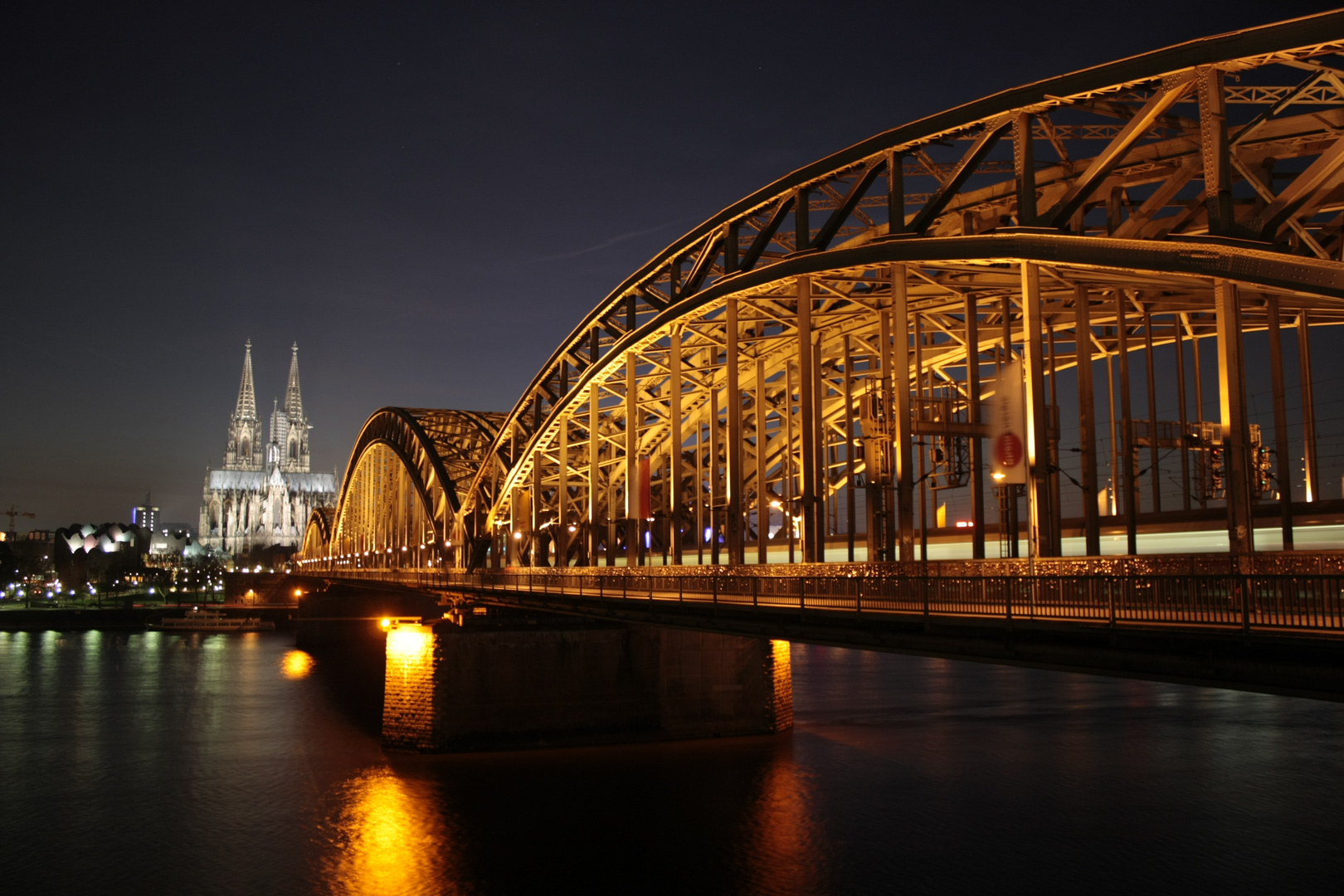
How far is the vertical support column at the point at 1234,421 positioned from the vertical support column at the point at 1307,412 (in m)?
7.77

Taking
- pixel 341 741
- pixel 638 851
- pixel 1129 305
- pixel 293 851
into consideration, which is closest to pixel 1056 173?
pixel 1129 305

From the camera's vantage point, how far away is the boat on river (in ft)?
382

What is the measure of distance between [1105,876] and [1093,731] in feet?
64.3

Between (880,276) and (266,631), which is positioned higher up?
(880,276)

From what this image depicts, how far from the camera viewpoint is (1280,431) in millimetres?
27094

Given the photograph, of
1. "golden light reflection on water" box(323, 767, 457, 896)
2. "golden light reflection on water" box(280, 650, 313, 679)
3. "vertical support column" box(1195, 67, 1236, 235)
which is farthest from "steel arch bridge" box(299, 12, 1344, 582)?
"golden light reflection on water" box(280, 650, 313, 679)

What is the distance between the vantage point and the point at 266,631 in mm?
120938

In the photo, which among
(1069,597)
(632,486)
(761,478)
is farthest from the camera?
(632,486)

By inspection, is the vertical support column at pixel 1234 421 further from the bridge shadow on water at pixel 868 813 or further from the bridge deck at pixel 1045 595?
the bridge shadow on water at pixel 868 813

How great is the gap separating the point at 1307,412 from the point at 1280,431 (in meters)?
3.97

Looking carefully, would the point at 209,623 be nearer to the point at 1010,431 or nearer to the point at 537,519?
the point at 537,519

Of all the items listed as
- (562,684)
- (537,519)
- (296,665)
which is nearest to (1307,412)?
(562,684)

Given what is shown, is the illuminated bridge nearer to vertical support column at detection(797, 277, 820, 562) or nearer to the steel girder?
vertical support column at detection(797, 277, 820, 562)

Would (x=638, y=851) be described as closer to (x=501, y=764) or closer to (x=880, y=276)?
(x=501, y=764)
